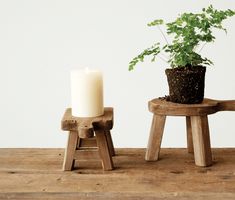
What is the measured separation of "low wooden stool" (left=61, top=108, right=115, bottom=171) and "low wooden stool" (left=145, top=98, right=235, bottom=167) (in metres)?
0.13

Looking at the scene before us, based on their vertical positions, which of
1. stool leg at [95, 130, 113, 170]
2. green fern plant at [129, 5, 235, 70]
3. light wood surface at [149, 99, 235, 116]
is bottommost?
stool leg at [95, 130, 113, 170]

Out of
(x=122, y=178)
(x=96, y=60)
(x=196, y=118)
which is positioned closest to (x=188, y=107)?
(x=196, y=118)

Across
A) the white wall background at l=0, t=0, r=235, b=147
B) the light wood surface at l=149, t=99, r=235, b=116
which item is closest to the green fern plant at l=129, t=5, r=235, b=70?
the light wood surface at l=149, t=99, r=235, b=116

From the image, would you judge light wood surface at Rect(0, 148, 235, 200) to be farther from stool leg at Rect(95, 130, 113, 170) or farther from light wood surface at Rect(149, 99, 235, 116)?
light wood surface at Rect(149, 99, 235, 116)

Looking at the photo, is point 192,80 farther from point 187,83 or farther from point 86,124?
point 86,124

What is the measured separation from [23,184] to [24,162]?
0.57ft

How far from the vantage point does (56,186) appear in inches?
37.0

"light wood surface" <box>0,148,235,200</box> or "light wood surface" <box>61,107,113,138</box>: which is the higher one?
"light wood surface" <box>61,107,113,138</box>

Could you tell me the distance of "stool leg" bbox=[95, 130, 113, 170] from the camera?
40.0 inches

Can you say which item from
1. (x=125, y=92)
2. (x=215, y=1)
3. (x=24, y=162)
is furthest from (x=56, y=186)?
(x=215, y=1)

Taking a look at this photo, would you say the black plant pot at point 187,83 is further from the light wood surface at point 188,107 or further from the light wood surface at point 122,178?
the light wood surface at point 122,178

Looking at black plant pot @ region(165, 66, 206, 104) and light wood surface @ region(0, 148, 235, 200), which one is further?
black plant pot @ region(165, 66, 206, 104)

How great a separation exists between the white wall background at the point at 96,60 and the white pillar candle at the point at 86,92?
3.38 ft

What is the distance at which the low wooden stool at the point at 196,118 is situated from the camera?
1.04m
